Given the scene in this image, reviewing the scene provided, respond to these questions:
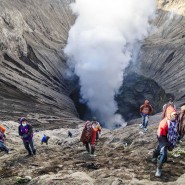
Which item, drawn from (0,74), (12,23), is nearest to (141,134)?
(0,74)

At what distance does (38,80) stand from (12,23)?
450 inches

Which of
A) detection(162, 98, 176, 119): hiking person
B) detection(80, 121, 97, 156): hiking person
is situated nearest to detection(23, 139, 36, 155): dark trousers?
detection(80, 121, 97, 156): hiking person

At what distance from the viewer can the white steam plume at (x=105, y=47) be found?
68.2 metres

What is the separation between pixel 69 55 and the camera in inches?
2921

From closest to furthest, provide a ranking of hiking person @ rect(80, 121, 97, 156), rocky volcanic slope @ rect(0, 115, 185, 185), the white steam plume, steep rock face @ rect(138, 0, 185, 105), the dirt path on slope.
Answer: rocky volcanic slope @ rect(0, 115, 185, 185), the dirt path on slope, hiking person @ rect(80, 121, 97, 156), steep rock face @ rect(138, 0, 185, 105), the white steam plume

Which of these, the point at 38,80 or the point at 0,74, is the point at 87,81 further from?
the point at 0,74

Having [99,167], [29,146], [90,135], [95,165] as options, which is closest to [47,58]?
[29,146]

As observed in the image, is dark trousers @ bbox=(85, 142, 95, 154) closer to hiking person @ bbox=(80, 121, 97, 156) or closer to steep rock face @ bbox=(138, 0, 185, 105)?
hiking person @ bbox=(80, 121, 97, 156)

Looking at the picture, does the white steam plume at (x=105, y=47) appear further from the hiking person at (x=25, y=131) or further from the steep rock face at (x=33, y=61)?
the hiking person at (x=25, y=131)

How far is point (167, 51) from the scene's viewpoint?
69438mm

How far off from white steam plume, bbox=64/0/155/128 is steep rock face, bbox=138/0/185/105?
307cm

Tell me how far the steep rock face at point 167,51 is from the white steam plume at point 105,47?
10.1 ft

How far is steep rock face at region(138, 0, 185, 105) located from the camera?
60.7m

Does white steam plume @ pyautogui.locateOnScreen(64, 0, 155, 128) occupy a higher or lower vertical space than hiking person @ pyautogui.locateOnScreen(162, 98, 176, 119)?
higher
